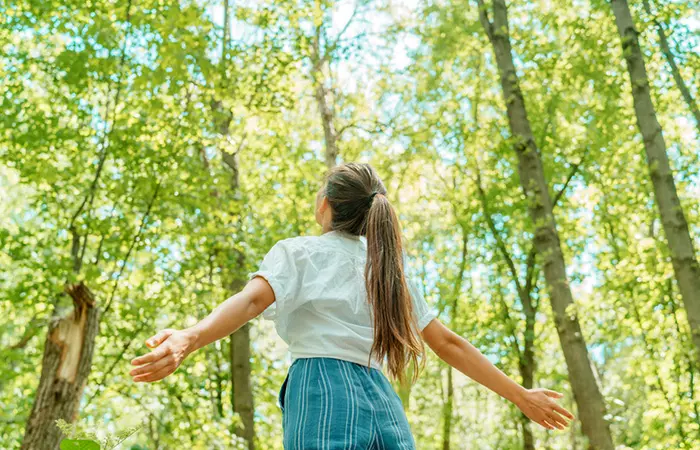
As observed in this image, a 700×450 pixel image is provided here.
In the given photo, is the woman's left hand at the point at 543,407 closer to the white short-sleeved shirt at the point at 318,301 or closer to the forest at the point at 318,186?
the white short-sleeved shirt at the point at 318,301

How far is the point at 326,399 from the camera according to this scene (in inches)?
87.5

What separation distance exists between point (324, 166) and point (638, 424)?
1097 centimetres

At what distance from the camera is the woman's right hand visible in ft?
6.13

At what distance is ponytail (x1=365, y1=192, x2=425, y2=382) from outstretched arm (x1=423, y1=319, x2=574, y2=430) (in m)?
0.15

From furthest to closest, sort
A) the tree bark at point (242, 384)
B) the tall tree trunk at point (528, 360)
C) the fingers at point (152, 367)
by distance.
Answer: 1. the tall tree trunk at point (528, 360)
2. the tree bark at point (242, 384)
3. the fingers at point (152, 367)

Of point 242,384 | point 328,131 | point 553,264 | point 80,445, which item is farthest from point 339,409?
point 328,131

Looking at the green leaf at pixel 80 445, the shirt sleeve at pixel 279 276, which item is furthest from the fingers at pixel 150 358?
the shirt sleeve at pixel 279 276

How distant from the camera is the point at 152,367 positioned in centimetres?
187

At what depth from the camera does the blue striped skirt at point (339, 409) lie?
2143mm

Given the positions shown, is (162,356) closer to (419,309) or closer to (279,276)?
(279,276)

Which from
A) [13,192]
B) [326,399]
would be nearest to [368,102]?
[13,192]

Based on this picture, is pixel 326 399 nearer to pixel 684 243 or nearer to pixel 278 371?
pixel 684 243

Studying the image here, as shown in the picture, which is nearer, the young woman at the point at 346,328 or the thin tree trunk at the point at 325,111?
the young woman at the point at 346,328

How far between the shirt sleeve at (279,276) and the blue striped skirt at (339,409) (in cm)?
20
